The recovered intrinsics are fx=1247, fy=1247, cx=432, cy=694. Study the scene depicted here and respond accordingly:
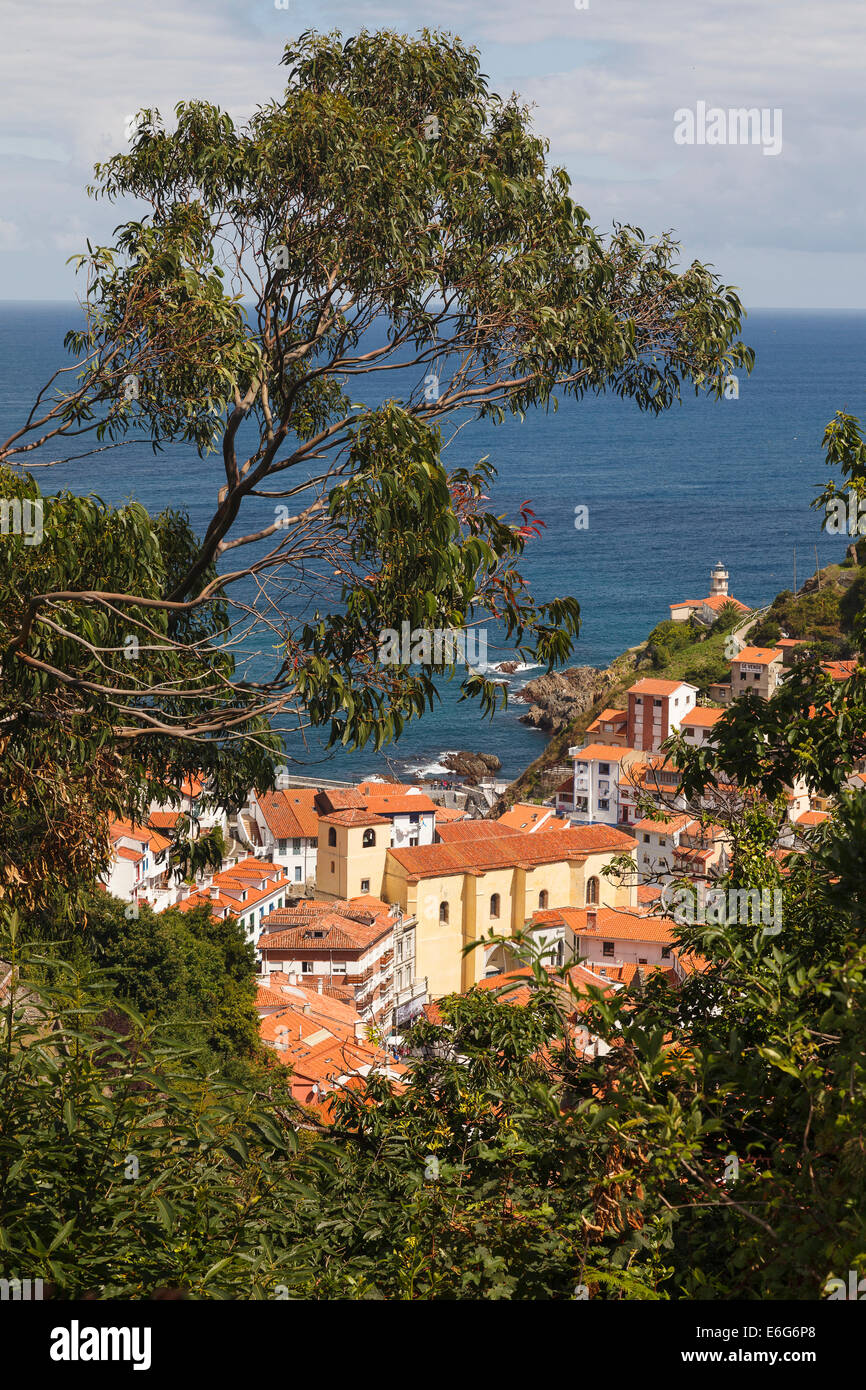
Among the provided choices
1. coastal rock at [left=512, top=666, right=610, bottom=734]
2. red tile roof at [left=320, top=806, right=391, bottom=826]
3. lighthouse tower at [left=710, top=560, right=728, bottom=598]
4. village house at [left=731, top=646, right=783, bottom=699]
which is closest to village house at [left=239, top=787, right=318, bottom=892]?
red tile roof at [left=320, top=806, right=391, bottom=826]

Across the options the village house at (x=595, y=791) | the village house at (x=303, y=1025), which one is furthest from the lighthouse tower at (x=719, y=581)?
the village house at (x=303, y=1025)

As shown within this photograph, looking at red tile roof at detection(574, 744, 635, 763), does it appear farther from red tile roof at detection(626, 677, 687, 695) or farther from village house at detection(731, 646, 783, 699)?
village house at detection(731, 646, 783, 699)

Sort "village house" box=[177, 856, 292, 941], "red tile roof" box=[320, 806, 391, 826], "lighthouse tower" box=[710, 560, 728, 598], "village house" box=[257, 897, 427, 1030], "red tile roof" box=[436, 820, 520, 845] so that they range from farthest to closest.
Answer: "lighthouse tower" box=[710, 560, 728, 598], "red tile roof" box=[436, 820, 520, 845], "red tile roof" box=[320, 806, 391, 826], "village house" box=[177, 856, 292, 941], "village house" box=[257, 897, 427, 1030]

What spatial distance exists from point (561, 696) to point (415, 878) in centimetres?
2708

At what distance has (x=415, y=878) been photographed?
45594mm

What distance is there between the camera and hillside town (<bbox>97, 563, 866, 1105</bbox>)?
39188mm

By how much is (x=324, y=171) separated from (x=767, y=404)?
595 ft

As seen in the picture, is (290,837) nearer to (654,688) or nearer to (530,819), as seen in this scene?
(530,819)

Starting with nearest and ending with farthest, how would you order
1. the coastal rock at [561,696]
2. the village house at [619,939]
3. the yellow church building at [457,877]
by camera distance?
the village house at [619,939]
the yellow church building at [457,877]
the coastal rock at [561,696]

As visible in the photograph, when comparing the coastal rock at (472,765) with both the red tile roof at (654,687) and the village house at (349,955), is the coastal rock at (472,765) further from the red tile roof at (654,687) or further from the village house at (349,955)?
the village house at (349,955)

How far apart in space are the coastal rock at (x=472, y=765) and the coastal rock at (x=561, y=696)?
6825 millimetres

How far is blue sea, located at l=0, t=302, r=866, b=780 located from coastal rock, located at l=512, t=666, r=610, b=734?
0.88 m

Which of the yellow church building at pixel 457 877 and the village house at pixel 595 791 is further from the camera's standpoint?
the village house at pixel 595 791

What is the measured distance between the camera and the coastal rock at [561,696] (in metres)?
69.3
